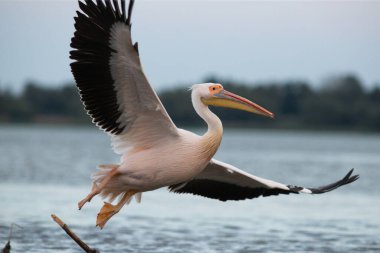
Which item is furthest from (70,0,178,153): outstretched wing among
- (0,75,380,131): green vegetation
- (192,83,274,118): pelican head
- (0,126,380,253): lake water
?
(0,75,380,131): green vegetation

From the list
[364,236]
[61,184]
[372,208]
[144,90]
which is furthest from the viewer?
[61,184]

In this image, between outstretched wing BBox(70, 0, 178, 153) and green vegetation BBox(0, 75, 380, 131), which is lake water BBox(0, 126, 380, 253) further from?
green vegetation BBox(0, 75, 380, 131)

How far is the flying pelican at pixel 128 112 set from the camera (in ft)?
28.7

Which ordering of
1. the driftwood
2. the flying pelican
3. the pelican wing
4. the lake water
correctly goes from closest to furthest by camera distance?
the driftwood, the flying pelican, the pelican wing, the lake water

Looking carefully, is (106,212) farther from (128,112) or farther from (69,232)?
(128,112)

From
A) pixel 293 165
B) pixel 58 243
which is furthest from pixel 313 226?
pixel 293 165

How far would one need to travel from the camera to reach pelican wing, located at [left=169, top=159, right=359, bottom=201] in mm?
10391

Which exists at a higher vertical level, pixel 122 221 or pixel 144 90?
pixel 144 90

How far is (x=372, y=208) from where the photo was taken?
1691cm

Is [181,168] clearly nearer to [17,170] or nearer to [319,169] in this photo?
[17,170]

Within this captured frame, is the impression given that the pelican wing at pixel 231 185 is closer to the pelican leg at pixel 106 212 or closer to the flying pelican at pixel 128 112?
the flying pelican at pixel 128 112

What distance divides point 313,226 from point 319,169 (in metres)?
14.3

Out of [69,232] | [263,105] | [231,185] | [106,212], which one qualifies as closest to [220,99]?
[231,185]

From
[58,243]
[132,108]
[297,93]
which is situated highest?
[297,93]
